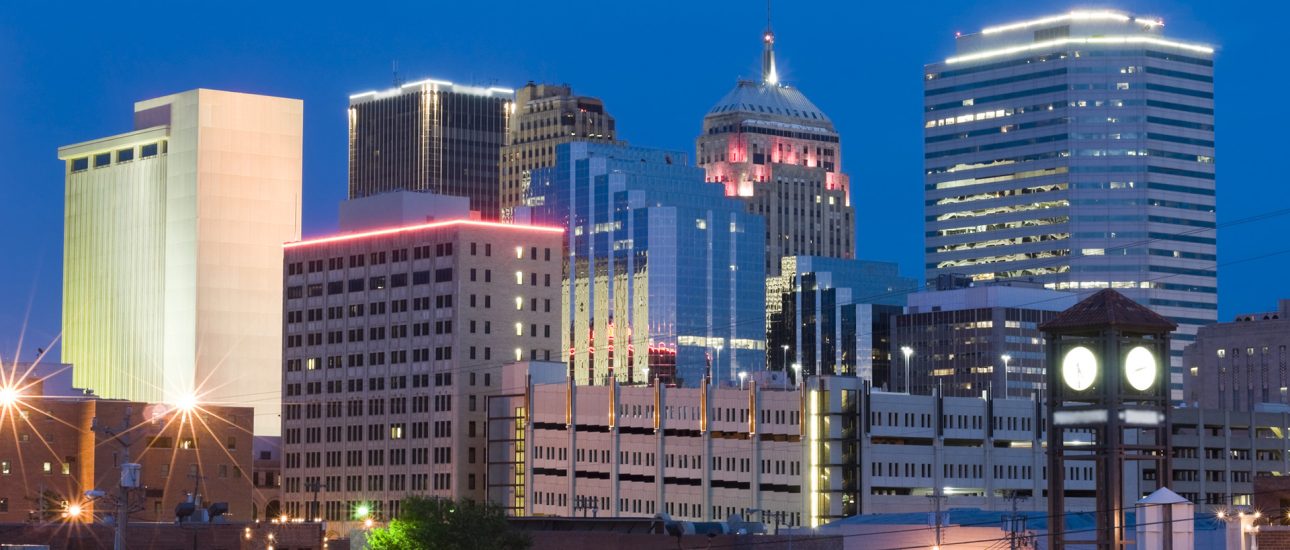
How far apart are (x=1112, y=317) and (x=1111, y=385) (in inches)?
121

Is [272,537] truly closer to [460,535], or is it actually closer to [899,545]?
[460,535]

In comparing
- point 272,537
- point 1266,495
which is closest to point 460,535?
point 272,537

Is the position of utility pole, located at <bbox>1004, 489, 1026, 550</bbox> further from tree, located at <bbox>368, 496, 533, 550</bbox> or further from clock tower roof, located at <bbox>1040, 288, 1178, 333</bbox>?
tree, located at <bbox>368, 496, 533, 550</bbox>

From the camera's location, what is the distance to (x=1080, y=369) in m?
102

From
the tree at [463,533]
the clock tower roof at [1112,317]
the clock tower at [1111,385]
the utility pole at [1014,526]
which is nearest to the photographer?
the clock tower at [1111,385]

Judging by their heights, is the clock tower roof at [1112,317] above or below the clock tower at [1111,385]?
above

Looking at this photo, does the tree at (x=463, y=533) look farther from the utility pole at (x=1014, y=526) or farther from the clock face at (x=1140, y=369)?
the clock face at (x=1140, y=369)

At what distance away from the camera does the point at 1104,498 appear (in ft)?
338

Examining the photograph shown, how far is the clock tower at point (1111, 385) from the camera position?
327ft

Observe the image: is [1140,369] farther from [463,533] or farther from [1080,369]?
[463,533]

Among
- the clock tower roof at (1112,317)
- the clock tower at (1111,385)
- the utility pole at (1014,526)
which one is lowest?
the utility pole at (1014,526)

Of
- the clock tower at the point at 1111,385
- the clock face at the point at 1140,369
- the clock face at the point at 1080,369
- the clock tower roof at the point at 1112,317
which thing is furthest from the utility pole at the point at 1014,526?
the clock face at the point at 1140,369

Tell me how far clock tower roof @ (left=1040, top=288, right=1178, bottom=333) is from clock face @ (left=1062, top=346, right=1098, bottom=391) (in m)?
1.09

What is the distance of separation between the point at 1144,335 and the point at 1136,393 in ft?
10.6
